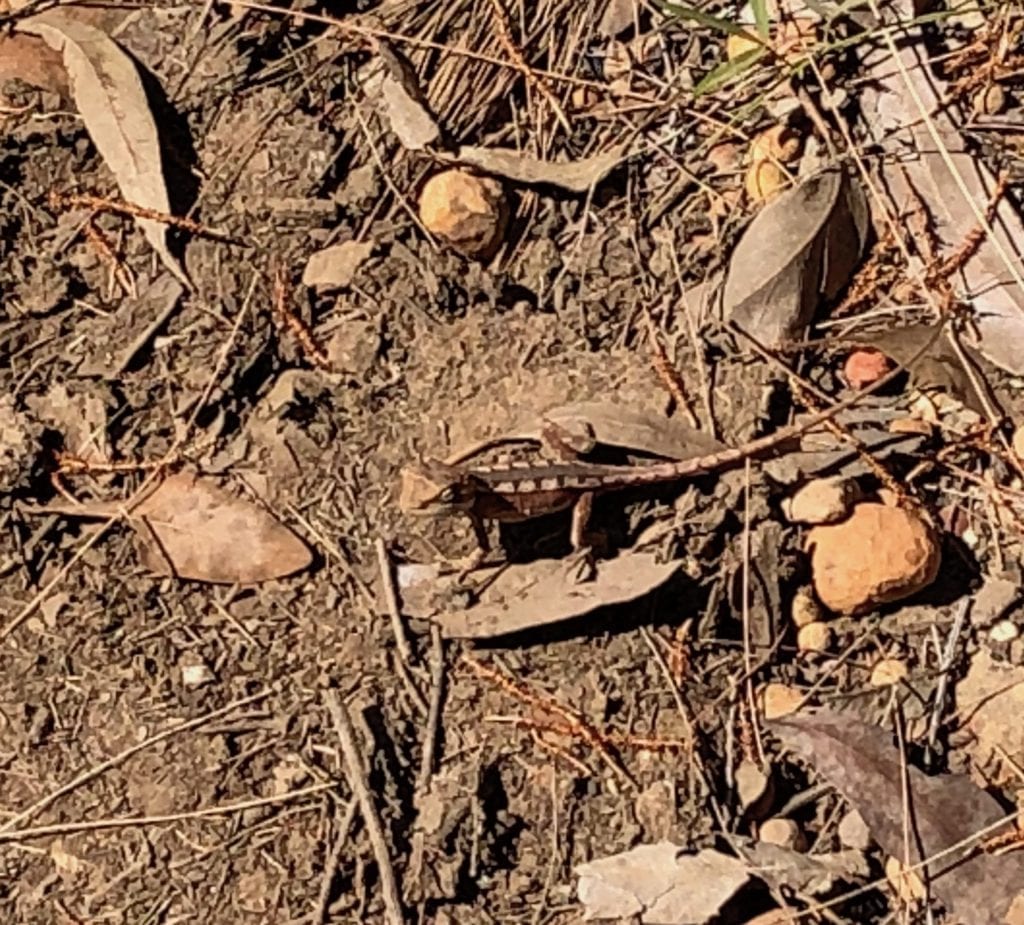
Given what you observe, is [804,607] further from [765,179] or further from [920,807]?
[765,179]

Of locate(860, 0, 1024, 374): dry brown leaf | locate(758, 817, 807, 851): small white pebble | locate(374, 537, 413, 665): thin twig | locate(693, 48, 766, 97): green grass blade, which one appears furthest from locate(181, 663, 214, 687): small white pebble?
locate(860, 0, 1024, 374): dry brown leaf

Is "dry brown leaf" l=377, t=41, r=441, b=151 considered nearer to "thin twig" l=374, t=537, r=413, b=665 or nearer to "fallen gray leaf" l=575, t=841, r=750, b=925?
"thin twig" l=374, t=537, r=413, b=665

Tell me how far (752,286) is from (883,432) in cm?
38

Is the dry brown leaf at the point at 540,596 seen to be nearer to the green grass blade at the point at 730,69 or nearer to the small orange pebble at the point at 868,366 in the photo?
the small orange pebble at the point at 868,366

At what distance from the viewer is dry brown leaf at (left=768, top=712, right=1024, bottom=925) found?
279cm

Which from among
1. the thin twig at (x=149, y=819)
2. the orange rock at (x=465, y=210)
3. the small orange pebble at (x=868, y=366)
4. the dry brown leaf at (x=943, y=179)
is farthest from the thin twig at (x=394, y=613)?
the dry brown leaf at (x=943, y=179)

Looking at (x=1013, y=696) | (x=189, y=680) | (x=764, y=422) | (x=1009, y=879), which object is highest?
(x=764, y=422)

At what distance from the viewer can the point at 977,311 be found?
3.03 m

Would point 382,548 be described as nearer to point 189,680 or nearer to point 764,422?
point 189,680

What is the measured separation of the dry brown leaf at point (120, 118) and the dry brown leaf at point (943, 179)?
1438 mm

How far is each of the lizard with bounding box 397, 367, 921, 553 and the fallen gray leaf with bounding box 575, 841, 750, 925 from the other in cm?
60

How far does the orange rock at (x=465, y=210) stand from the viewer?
3.03m

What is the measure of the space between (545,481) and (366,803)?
0.68 m

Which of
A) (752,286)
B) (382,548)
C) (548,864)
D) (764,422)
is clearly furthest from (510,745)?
(752,286)
